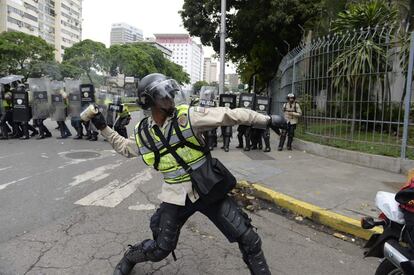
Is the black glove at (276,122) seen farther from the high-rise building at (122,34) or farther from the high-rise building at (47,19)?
the high-rise building at (122,34)

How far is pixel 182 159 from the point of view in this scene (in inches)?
112

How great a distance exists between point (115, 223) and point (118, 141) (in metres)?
1.65

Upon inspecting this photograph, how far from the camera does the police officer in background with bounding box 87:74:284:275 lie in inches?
109

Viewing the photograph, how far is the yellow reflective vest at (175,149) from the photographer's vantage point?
280 cm

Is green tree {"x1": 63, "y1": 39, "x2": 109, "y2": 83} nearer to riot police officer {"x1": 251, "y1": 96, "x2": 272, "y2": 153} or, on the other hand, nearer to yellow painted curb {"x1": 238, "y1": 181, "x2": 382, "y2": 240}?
riot police officer {"x1": 251, "y1": 96, "x2": 272, "y2": 153}

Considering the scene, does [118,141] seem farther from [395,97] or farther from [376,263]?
[395,97]

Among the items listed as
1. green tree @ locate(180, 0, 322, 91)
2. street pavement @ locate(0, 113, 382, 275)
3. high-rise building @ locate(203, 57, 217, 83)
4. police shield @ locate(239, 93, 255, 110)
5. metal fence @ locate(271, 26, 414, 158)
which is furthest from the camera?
high-rise building @ locate(203, 57, 217, 83)

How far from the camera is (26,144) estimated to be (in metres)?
11.0

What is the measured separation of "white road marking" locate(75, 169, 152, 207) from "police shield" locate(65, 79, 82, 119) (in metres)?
6.53

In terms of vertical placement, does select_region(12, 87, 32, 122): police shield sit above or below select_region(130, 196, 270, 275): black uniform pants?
above

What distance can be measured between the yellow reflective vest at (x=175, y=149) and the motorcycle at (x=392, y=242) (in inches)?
53.3

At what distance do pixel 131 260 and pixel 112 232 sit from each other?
1285mm

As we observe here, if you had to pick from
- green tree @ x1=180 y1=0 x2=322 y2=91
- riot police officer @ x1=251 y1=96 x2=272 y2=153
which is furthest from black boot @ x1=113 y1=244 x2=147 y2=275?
green tree @ x1=180 y1=0 x2=322 y2=91

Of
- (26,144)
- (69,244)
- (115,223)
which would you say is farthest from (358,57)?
(26,144)
